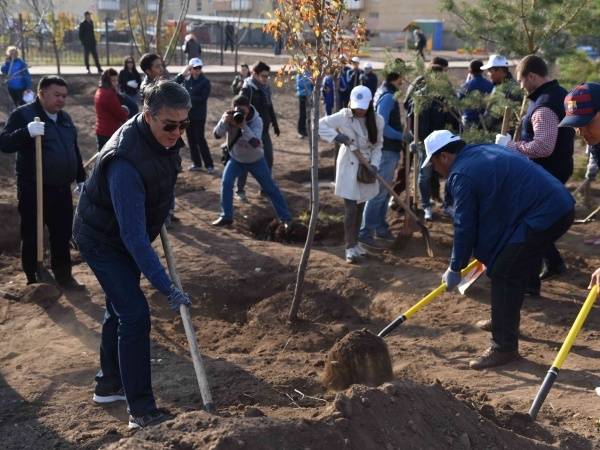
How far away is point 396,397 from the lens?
150 inches

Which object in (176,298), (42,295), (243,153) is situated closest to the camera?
(176,298)

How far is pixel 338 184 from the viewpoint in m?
7.83

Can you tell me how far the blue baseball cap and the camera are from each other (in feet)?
15.1

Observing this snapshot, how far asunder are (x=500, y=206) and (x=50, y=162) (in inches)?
149

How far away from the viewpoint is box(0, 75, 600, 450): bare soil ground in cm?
365

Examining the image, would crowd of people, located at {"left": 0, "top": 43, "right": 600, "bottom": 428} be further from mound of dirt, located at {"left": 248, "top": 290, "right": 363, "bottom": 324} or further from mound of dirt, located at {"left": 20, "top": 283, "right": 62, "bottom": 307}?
mound of dirt, located at {"left": 248, "top": 290, "right": 363, "bottom": 324}

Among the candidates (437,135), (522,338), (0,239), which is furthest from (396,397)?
(0,239)

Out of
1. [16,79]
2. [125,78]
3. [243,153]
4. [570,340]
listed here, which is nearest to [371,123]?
[243,153]

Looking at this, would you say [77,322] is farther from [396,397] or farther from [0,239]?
[396,397]

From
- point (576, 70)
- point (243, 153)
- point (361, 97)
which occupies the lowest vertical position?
point (243, 153)

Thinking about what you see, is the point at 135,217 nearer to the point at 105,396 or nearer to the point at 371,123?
the point at 105,396

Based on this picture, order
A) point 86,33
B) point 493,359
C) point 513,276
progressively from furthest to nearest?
1. point 86,33
2. point 493,359
3. point 513,276

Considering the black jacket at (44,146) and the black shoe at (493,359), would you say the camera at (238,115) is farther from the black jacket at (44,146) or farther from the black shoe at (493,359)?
the black shoe at (493,359)

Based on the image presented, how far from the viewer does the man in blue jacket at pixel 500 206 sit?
199 inches
